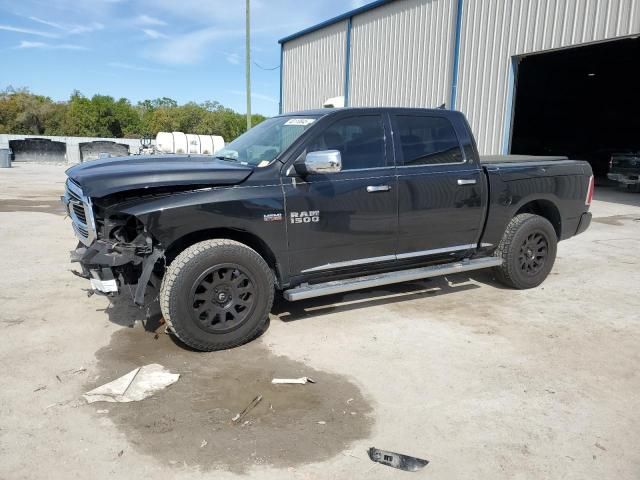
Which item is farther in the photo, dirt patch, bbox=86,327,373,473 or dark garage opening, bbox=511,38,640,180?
dark garage opening, bbox=511,38,640,180

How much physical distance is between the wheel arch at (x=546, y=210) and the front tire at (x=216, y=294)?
131 inches

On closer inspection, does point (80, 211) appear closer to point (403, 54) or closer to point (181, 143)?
point (403, 54)

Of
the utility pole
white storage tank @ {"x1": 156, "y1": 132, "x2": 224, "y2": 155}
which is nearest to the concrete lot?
white storage tank @ {"x1": 156, "y1": 132, "x2": 224, "y2": 155}

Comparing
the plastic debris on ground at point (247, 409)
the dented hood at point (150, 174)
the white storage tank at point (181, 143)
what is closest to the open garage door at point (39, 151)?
the white storage tank at point (181, 143)

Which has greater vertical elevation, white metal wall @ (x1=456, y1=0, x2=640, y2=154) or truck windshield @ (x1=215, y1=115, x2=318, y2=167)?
white metal wall @ (x1=456, y1=0, x2=640, y2=154)

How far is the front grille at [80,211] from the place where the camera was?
12.6ft

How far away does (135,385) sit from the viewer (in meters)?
3.50

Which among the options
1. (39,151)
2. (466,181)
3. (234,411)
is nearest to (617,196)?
(466,181)

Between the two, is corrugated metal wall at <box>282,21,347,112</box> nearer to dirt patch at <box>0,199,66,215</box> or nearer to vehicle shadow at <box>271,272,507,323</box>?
dirt patch at <box>0,199,66,215</box>

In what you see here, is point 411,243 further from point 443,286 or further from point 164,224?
point 164,224

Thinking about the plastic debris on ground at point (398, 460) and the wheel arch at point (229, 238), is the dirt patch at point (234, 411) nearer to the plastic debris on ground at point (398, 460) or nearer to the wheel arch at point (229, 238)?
the plastic debris on ground at point (398, 460)

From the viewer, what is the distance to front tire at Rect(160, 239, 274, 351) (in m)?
3.79

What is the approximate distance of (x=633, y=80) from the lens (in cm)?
2467

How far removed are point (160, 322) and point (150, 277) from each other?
2.87 feet
